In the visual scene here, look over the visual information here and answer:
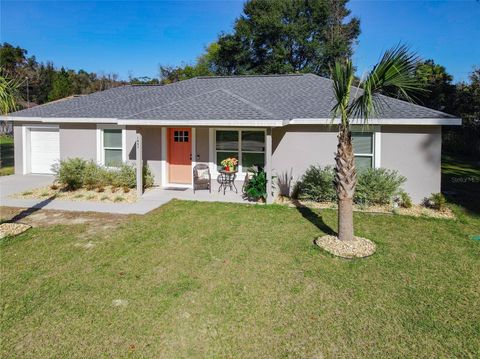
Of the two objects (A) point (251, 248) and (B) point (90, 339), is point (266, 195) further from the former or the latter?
(B) point (90, 339)

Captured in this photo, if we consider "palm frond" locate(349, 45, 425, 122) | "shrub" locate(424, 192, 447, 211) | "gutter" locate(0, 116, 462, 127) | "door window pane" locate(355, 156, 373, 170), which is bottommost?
"shrub" locate(424, 192, 447, 211)

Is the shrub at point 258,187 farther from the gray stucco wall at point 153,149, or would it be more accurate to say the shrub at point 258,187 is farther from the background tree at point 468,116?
the background tree at point 468,116

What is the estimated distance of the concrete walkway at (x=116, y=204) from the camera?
9.70m

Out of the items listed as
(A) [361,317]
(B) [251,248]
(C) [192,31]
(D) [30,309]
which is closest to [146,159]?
(B) [251,248]

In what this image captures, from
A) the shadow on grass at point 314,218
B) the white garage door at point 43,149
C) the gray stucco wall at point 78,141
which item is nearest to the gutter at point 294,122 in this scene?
the shadow on grass at point 314,218

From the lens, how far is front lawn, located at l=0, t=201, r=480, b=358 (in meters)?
3.78

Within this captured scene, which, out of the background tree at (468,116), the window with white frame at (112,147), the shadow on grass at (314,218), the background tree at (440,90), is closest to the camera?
the shadow on grass at (314,218)

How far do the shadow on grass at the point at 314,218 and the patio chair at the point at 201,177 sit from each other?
10.7 feet

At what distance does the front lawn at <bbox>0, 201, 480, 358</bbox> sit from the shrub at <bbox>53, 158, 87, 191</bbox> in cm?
446

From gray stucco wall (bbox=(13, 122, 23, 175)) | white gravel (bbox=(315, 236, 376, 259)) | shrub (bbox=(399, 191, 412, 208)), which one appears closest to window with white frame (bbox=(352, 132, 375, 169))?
shrub (bbox=(399, 191, 412, 208))

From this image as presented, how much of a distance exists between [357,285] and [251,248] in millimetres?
2254

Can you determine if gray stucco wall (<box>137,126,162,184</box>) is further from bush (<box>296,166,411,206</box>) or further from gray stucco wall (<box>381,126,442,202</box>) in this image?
gray stucco wall (<box>381,126,442,202</box>)

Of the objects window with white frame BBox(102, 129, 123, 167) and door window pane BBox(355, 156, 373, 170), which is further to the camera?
window with white frame BBox(102, 129, 123, 167)

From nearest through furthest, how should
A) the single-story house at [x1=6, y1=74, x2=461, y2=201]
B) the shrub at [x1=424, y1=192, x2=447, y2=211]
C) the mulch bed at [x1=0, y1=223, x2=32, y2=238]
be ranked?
the mulch bed at [x1=0, y1=223, x2=32, y2=238]
the shrub at [x1=424, y1=192, x2=447, y2=211]
the single-story house at [x1=6, y1=74, x2=461, y2=201]
